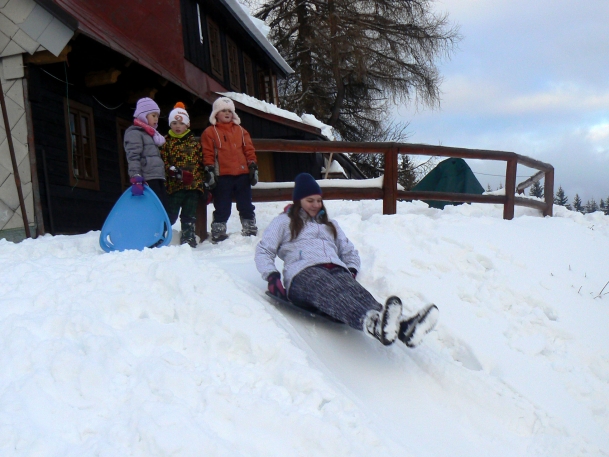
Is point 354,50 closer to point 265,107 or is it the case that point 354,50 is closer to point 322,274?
point 265,107

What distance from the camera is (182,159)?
667cm

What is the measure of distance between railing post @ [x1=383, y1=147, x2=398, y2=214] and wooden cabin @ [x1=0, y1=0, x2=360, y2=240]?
13.9 ft

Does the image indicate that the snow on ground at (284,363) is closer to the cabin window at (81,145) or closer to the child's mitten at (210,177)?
the child's mitten at (210,177)

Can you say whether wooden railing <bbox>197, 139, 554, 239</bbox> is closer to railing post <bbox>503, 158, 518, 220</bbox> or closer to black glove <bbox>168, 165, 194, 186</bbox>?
railing post <bbox>503, 158, 518, 220</bbox>

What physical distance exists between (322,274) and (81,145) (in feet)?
22.6

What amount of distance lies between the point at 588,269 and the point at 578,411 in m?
2.93

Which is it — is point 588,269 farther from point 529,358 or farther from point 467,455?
point 467,455

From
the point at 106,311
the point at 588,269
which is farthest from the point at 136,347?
the point at 588,269

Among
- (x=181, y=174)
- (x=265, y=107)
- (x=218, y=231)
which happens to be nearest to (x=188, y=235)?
(x=218, y=231)

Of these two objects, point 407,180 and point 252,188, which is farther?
point 407,180

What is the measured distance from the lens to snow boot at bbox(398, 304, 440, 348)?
3740 millimetres

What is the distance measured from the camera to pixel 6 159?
27.7 ft

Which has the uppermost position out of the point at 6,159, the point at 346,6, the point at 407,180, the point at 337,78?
the point at 346,6

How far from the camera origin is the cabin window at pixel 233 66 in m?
16.8
